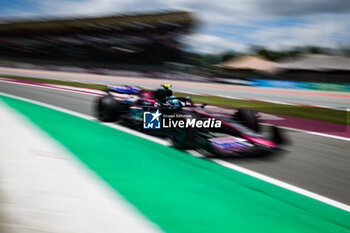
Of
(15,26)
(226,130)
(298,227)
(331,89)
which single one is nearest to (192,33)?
(331,89)

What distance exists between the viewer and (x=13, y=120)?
6598 millimetres

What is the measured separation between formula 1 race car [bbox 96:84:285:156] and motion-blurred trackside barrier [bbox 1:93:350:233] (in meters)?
0.29

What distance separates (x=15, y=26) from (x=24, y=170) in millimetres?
45307

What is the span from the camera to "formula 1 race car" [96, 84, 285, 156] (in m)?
4.50

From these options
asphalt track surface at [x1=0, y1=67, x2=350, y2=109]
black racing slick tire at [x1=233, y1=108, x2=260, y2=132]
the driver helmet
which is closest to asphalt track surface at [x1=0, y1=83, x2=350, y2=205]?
black racing slick tire at [x1=233, y1=108, x2=260, y2=132]

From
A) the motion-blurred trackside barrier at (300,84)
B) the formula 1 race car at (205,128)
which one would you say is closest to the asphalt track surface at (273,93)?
the motion-blurred trackside barrier at (300,84)

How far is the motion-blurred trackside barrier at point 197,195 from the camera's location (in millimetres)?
2744

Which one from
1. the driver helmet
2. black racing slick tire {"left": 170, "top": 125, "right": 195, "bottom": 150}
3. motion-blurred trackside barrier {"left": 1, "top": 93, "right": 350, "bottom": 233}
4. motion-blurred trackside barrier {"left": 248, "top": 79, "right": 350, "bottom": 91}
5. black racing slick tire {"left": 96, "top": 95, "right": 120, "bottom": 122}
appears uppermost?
motion-blurred trackside barrier {"left": 248, "top": 79, "right": 350, "bottom": 91}

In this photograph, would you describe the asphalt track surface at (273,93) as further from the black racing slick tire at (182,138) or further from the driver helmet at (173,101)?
the black racing slick tire at (182,138)

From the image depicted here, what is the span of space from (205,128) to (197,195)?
5.58ft

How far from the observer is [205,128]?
15.9ft

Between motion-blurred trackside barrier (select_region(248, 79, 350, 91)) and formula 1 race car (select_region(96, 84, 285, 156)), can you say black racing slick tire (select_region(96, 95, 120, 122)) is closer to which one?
formula 1 race car (select_region(96, 84, 285, 156))

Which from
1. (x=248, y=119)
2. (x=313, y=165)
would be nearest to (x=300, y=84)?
(x=248, y=119)

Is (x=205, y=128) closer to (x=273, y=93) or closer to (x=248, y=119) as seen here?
(x=248, y=119)
